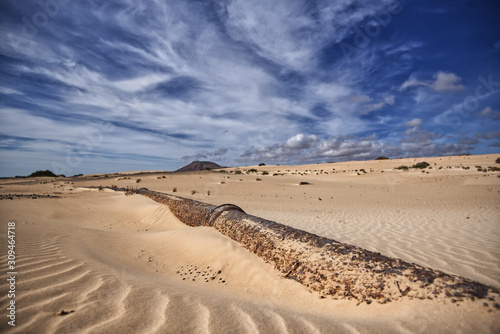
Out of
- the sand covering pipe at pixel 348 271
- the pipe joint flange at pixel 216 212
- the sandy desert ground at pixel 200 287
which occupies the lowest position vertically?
the sandy desert ground at pixel 200 287

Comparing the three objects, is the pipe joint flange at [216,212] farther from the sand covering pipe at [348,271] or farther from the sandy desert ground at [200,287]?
the sand covering pipe at [348,271]

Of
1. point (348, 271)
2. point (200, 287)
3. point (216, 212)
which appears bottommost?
point (200, 287)

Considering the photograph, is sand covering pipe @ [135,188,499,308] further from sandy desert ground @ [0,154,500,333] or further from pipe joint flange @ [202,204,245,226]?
pipe joint flange @ [202,204,245,226]

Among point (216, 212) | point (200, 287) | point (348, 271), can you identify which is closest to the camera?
point (348, 271)

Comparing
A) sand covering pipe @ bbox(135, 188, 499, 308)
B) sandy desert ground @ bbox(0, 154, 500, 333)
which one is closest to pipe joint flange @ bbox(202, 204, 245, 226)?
sandy desert ground @ bbox(0, 154, 500, 333)

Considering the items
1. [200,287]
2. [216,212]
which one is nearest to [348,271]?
[200,287]

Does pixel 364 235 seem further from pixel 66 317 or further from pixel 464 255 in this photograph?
pixel 66 317

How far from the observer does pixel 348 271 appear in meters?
2.35

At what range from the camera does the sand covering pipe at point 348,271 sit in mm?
1885

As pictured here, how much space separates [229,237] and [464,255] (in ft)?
14.1

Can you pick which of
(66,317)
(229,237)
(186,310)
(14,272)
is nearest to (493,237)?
(229,237)

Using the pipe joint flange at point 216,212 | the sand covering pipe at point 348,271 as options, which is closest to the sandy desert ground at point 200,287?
the sand covering pipe at point 348,271

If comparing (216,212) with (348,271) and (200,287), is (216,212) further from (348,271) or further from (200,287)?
(348,271)

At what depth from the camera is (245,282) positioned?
10.1 ft
